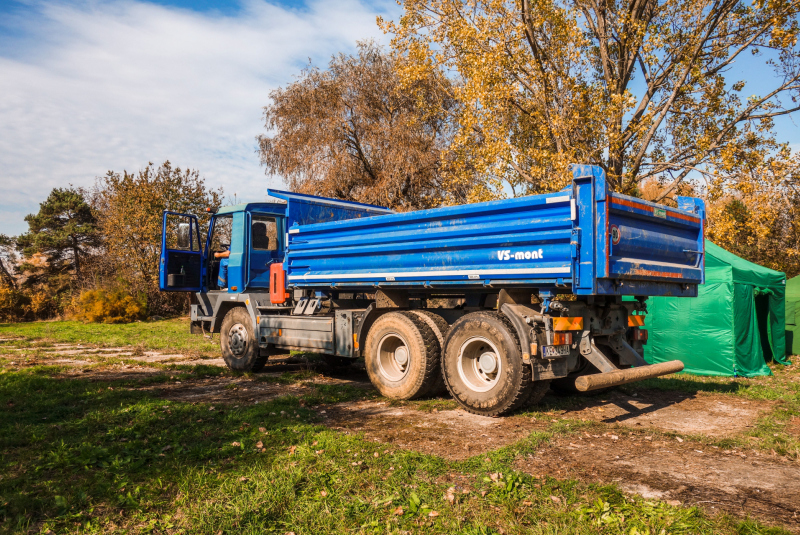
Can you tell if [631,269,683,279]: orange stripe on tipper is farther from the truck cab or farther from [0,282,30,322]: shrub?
[0,282,30,322]: shrub

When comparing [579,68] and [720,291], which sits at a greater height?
[579,68]

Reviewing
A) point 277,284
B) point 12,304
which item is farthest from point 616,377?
point 12,304

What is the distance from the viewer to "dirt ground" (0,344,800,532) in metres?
4.16

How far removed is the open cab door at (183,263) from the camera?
10981 mm

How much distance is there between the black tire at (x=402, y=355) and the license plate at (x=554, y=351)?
1.70 metres

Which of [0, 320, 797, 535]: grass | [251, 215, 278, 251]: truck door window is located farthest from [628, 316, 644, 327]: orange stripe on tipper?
[251, 215, 278, 251]: truck door window

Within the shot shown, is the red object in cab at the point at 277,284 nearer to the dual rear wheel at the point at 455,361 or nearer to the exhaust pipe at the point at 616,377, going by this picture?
the dual rear wheel at the point at 455,361

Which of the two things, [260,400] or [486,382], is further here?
[260,400]

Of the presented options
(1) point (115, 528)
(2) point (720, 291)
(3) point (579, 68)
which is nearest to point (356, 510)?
(1) point (115, 528)

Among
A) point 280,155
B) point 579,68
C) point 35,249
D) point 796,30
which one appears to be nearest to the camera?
point 796,30

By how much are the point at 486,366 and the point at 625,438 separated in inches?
68.2

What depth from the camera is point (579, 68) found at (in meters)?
15.0

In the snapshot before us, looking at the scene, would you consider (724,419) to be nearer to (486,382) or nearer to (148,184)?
(486,382)

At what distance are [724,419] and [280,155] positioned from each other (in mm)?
18856
